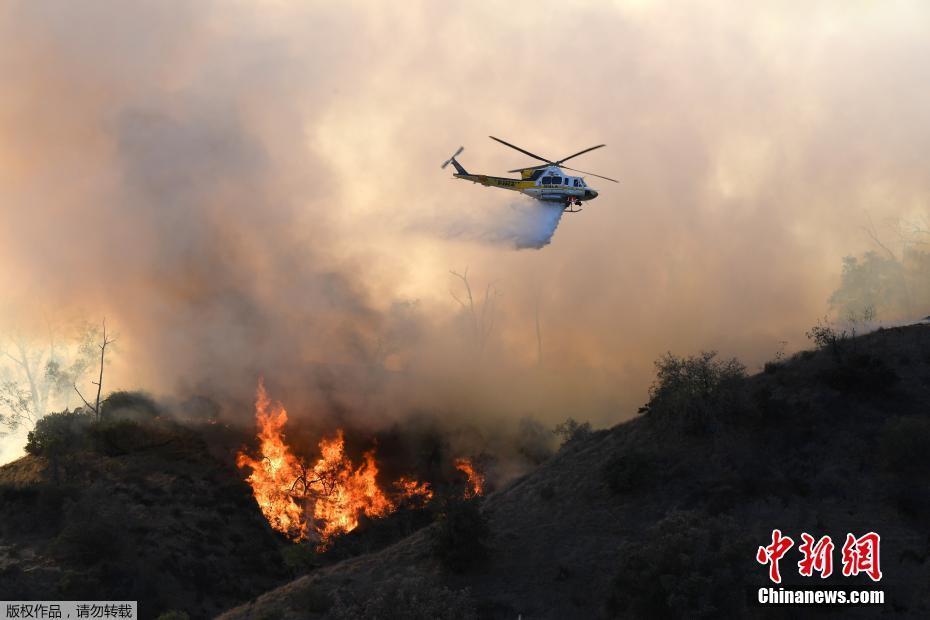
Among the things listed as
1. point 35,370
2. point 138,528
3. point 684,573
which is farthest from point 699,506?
point 35,370

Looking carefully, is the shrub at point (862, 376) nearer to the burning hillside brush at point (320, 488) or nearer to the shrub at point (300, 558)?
the burning hillside brush at point (320, 488)

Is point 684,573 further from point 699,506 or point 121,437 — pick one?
point 121,437

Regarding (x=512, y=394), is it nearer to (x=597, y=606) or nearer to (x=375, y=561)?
(x=375, y=561)

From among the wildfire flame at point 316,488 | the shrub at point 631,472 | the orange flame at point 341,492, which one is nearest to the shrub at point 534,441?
the wildfire flame at point 316,488

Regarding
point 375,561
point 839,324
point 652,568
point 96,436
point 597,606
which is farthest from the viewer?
point 839,324

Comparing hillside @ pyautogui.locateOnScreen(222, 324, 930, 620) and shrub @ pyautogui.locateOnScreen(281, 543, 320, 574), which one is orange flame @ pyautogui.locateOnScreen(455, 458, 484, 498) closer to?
shrub @ pyautogui.locateOnScreen(281, 543, 320, 574)

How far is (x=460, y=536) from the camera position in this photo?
49500mm

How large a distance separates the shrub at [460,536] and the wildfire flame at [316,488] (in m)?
26.3

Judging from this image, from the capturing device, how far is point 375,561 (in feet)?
171

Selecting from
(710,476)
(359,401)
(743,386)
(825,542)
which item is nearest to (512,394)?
(359,401)

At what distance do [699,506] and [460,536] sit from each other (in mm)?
15208

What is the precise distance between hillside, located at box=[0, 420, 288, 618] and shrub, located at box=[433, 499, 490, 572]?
20.9 metres

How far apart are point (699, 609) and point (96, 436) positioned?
63.4 meters

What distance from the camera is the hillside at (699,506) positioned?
131ft
